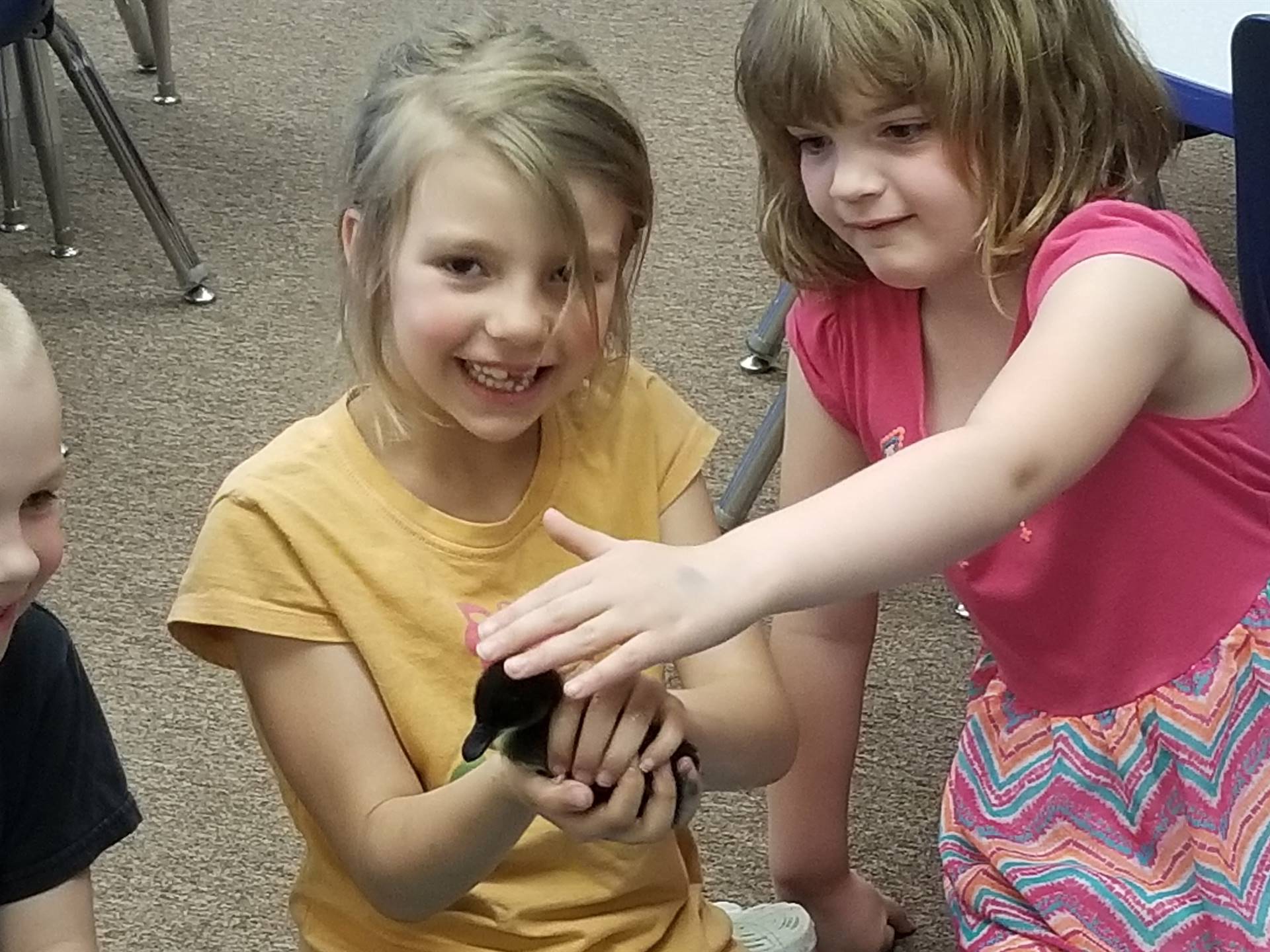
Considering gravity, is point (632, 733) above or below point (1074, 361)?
below

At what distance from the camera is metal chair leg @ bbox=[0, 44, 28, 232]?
7.69ft

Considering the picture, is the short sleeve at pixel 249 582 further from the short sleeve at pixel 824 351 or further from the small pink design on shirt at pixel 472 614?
the short sleeve at pixel 824 351

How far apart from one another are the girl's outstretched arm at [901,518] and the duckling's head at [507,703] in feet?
0.07

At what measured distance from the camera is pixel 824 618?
129cm

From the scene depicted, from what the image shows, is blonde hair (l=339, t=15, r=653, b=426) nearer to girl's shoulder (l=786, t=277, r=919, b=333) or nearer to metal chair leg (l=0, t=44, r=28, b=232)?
girl's shoulder (l=786, t=277, r=919, b=333)

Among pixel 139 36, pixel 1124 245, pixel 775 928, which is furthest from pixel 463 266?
pixel 139 36

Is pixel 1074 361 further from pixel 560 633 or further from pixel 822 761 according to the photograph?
pixel 822 761

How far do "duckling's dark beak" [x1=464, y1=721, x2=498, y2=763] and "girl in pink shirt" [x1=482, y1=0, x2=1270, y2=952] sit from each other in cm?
24

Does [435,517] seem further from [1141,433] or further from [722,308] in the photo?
[722,308]

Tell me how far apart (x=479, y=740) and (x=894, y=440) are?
1.38 feet

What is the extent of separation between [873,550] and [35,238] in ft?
6.26

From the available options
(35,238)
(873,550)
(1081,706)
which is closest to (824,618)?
(1081,706)

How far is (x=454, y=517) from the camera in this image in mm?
1007

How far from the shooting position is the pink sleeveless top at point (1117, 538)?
3.37ft
